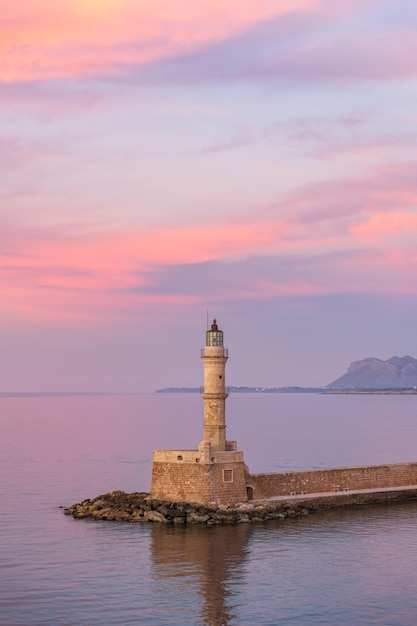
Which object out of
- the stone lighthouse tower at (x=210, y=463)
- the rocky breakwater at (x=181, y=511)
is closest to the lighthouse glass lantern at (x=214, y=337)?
the stone lighthouse tower at (x=210, y=463)

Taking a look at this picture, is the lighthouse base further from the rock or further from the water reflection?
the water reflection

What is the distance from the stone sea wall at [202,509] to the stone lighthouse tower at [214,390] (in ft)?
11.1

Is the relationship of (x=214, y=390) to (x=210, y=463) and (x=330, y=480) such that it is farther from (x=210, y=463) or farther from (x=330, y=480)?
(x=330, y=480)

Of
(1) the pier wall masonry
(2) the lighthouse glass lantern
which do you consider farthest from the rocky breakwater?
(2) the lighthouse glass lantern

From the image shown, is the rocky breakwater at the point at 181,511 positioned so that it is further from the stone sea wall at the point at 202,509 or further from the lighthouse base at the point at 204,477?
the lighthouse base at the point at 204,477

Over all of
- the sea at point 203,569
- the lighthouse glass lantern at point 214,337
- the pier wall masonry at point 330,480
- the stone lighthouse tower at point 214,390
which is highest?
the lighthouse glass lantern at point 214,337

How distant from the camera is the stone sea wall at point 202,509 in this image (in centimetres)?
4450

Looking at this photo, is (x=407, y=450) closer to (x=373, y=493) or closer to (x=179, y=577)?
(x=373, y=493)

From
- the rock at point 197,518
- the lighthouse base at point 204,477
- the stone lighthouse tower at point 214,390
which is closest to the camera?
the rock at point 197,518

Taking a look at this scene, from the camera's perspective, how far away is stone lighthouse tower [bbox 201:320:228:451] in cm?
4719

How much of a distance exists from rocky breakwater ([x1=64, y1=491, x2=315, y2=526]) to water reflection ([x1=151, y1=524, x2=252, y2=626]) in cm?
79

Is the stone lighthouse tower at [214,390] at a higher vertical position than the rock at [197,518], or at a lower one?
higher

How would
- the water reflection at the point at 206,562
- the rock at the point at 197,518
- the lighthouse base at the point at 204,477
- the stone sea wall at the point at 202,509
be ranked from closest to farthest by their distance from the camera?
the water reflection at the point at 206,562 < the rock at the point at 197,518 < the stone sea wall at the point at 202,509 < the lighthouse base at the point at 204,477

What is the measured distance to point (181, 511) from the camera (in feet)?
147
